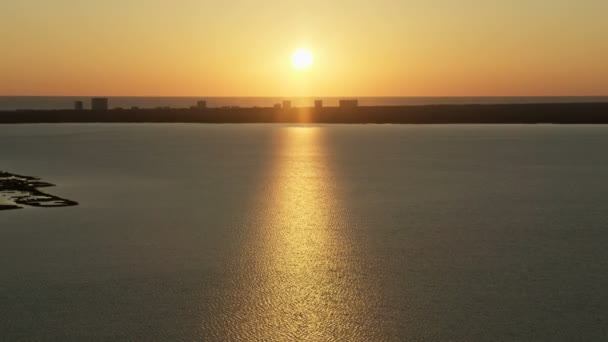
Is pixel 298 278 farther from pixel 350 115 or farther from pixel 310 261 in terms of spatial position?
pixel 350 115

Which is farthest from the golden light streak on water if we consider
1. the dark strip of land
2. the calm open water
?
the dark strip of land

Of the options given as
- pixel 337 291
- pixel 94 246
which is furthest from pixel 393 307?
pixel 94 246

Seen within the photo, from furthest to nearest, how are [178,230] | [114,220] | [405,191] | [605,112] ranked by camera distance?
[605,112]
[405,191]
[114,220]
[178,230]

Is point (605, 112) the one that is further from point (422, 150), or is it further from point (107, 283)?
point (107, 283)

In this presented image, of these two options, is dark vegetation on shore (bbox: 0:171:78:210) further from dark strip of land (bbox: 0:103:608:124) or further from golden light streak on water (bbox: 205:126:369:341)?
dark strip of land (bbox: 0:103:608:124)

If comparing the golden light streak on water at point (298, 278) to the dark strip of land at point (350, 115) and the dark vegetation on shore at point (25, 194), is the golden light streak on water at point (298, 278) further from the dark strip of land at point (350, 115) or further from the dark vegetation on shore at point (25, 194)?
the dark strip of land at point (350, 115)

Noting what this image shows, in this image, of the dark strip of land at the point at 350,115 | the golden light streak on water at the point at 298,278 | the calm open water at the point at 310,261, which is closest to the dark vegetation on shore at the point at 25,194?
the calm open water at the point at 310,261

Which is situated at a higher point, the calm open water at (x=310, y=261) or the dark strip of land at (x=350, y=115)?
the dark strip of land at (x=350, y=115)
